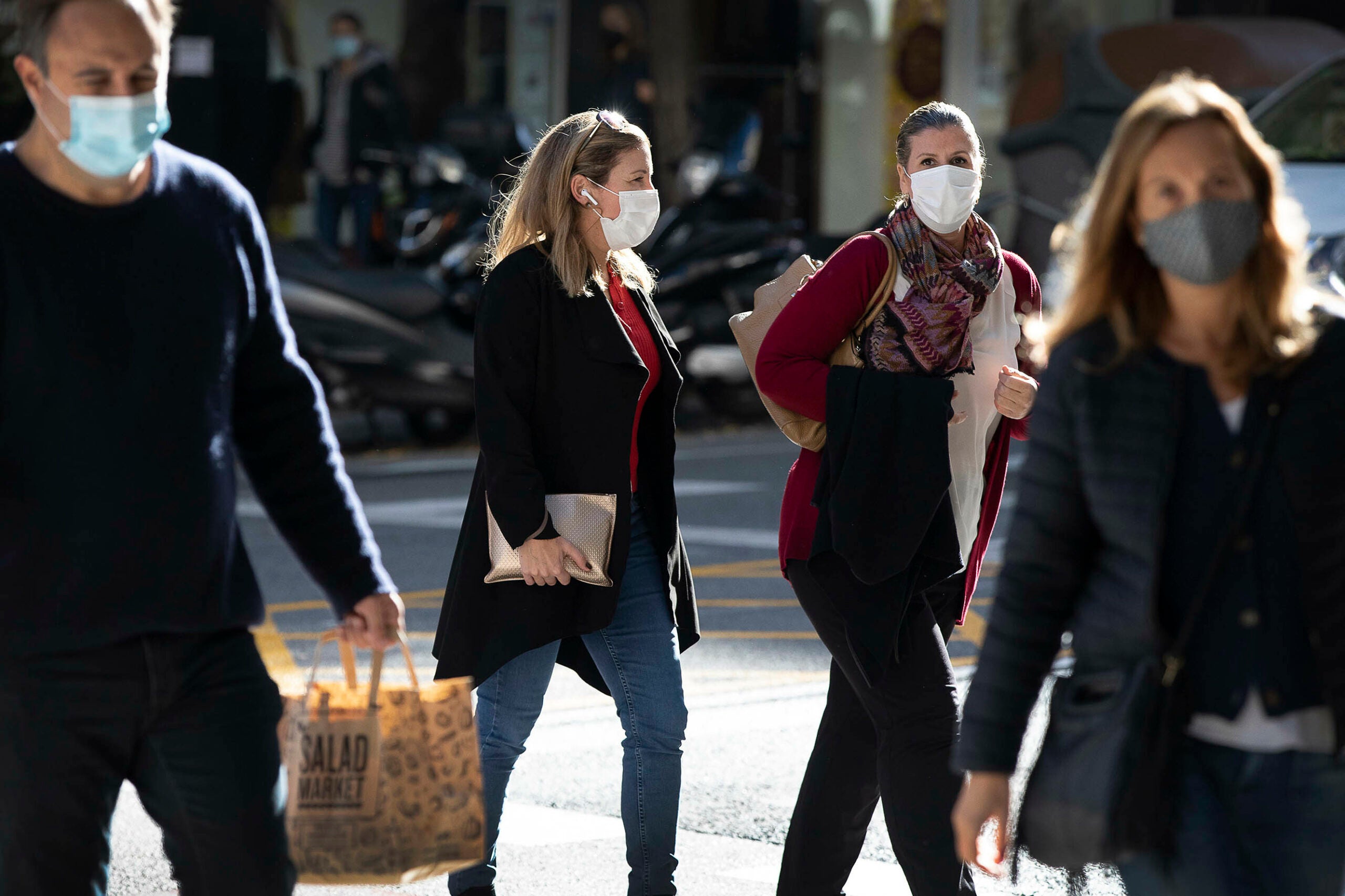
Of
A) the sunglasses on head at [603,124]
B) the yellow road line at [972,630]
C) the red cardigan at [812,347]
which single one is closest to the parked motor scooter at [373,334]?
the yellow road line at [972,630]

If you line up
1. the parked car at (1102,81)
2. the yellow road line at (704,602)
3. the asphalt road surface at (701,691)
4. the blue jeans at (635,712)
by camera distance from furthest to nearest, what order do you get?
the parked car at (1102,81)
the yellow road line at (704,602)
the asphalt road surface at (701,691)
the blue jeans at (635,712)

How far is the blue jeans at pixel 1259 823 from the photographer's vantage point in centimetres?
250

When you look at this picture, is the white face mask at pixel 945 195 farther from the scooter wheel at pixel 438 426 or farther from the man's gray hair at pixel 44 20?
the scooter wheel at pixel 438 426

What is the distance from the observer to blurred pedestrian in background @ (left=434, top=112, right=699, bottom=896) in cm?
406

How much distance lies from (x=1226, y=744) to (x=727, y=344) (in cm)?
1208

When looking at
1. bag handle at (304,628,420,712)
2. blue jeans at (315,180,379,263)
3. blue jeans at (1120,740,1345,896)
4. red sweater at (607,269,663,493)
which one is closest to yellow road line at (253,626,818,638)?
red sweater at (607,269,663,493)

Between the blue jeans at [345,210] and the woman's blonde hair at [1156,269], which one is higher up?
the woman's blonde hair at [1156,269]

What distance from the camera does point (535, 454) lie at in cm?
410

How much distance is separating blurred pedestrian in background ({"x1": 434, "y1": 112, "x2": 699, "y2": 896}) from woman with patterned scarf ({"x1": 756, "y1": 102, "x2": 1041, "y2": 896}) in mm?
346

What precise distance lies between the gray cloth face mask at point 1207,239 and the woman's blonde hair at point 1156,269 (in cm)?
5

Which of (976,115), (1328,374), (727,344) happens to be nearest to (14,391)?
(1328,374)

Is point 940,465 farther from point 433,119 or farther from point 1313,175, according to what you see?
point 433,119

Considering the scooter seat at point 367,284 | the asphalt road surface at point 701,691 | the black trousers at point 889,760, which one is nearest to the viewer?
the black trousers at point 889,760

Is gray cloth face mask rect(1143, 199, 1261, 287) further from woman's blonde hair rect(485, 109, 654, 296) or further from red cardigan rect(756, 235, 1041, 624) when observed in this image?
woman's blonde hair rect(485, 109, 654, 296)
